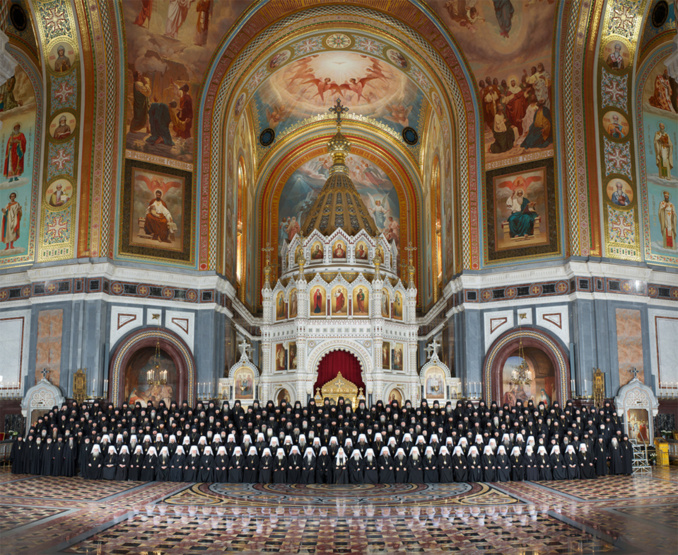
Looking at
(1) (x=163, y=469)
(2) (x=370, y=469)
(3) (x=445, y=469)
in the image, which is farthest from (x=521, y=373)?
(1) (x=163, y=469)

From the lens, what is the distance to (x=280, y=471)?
1847cm

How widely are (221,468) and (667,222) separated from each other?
18.6m

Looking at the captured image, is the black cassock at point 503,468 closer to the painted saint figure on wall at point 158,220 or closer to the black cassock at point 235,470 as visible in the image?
the black cassock at point 235,470

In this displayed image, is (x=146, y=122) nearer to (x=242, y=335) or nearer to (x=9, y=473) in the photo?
(x=242, y=335)

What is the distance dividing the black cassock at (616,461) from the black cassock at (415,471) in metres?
5.38

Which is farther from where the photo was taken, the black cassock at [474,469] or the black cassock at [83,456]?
the black cassock at [83,456]

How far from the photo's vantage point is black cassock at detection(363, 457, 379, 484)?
18422mm

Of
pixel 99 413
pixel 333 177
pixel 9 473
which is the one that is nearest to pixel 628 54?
pixel 333 177

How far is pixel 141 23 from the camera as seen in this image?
1056 inches

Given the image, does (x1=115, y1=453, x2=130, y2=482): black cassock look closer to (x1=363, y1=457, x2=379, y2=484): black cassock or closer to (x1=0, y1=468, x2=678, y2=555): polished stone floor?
(x1=0, y1=468, x2=678, y2=555): polished stone floor

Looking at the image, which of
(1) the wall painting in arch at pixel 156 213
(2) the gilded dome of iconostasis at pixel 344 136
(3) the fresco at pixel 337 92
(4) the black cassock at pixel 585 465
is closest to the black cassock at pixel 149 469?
(1) the wall painting in arch at pixel 156 213

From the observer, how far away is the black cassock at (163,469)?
61.0ft

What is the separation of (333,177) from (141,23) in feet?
36.6

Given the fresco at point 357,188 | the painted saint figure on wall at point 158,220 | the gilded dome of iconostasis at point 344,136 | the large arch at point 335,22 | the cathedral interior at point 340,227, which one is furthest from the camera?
the fresco at point 357,188
